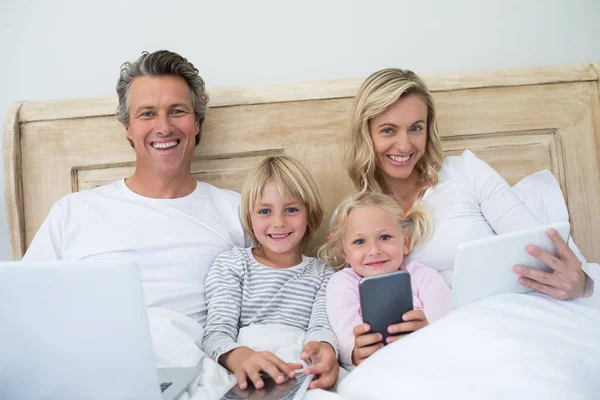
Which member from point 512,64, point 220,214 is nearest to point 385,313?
point 220,214

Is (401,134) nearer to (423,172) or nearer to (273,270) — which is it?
(423,172)

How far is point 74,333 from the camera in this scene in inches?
30.6

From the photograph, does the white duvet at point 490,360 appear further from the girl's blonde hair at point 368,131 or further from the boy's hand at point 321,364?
the girl's blonde hair at point 368,131

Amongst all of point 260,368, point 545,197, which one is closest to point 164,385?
point 260,368

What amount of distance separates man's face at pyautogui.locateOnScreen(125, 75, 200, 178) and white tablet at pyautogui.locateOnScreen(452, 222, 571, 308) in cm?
93

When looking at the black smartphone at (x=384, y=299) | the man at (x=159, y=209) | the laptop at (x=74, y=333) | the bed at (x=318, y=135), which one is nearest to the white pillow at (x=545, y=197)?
the bed at (x=318, y=135)

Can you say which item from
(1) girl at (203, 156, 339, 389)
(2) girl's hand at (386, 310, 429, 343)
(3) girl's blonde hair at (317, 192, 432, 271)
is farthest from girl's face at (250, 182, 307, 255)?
(2) girl's hand at (386, 310, 429, 343)

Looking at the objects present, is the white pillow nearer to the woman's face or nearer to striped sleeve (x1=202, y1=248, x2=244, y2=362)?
the woman's face

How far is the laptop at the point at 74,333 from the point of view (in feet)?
2.47

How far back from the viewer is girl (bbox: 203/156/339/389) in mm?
1369

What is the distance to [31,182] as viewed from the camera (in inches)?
70.4

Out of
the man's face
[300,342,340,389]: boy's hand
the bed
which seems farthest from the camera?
the bed

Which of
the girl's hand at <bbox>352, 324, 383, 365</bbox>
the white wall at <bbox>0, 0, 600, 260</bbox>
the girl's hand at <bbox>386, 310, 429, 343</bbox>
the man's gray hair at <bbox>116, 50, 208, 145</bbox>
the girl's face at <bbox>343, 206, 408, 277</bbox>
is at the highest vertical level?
the white wall at <bbox>0, 0, 600, 260</bbox>

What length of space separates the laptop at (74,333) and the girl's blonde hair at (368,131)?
3.15ft
